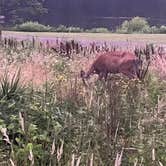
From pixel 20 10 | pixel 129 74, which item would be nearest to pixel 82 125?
pixel 129 74

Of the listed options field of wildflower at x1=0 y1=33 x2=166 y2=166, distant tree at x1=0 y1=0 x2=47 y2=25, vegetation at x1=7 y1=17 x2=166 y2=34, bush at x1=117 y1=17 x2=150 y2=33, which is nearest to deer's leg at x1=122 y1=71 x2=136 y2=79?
field of wildflower at x1=0 y1=33 x2=166 y2=166

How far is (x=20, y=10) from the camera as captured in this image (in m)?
52.1

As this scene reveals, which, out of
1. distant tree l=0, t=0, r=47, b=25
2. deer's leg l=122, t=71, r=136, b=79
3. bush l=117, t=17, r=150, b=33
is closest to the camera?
deer's leg l=122, t=71, r=136, b=79

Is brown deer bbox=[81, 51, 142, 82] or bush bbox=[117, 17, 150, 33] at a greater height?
brown deer bbox=[81, 51, 142, 82]

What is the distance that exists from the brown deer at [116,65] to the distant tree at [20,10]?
42.2 m

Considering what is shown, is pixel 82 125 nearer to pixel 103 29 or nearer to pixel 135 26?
pixel 103 29

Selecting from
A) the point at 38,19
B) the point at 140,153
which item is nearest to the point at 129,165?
the point at 140,153

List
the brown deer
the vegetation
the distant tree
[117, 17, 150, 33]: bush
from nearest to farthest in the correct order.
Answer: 1. the brown deer
2. the vegetation
3. [117, 17, 150, 33]: bush
4. the distant tree

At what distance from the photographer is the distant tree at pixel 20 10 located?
5113 centimetres

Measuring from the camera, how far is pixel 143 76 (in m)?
7.77

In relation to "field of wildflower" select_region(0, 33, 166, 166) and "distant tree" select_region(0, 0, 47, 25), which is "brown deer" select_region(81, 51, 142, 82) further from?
"distant tree" select_region(0, 0, 47, 25)

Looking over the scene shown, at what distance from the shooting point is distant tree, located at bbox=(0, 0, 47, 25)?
51131 mm

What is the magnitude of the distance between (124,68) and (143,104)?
279 centimetres

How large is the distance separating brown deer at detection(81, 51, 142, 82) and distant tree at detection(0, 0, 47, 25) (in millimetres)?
42217
